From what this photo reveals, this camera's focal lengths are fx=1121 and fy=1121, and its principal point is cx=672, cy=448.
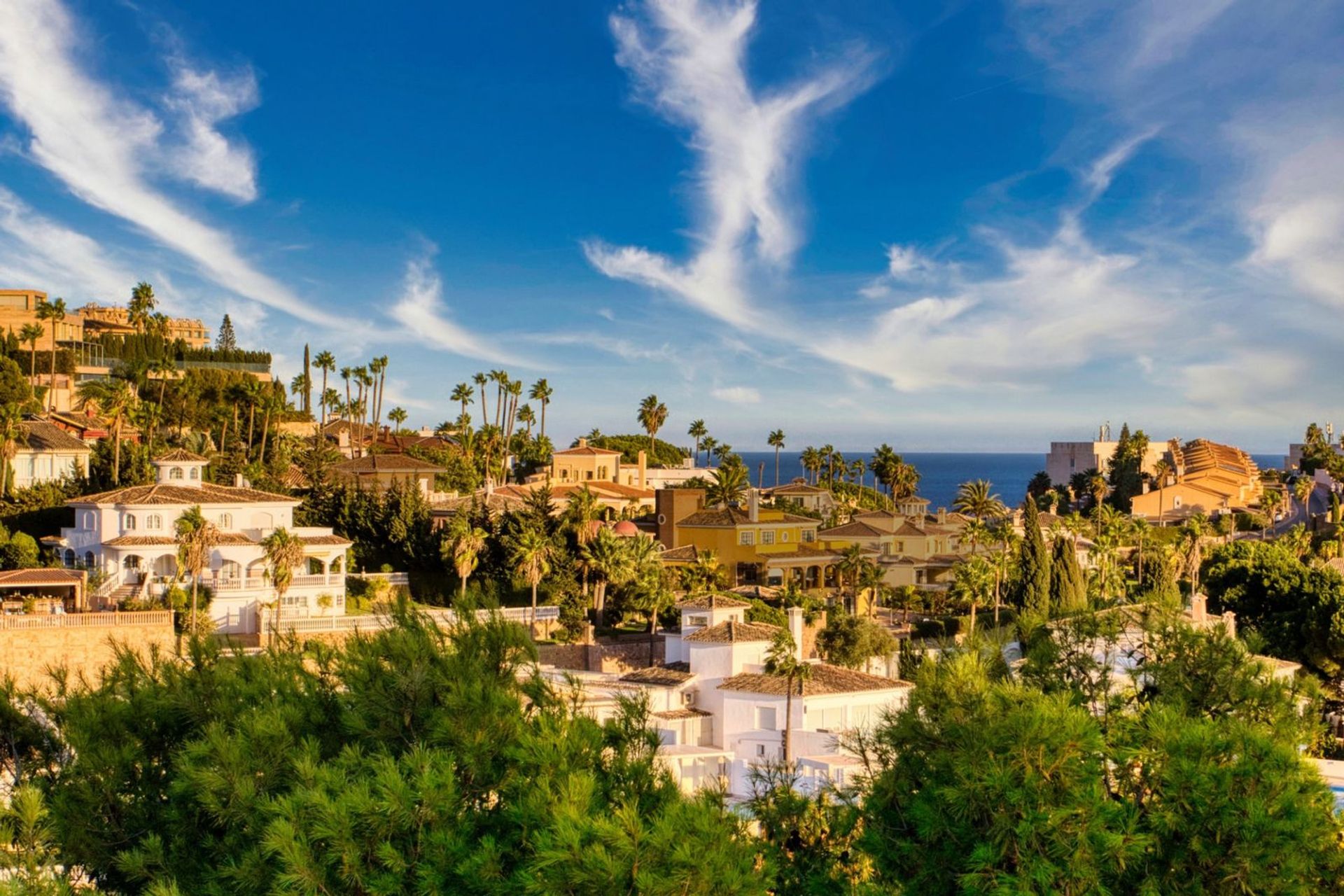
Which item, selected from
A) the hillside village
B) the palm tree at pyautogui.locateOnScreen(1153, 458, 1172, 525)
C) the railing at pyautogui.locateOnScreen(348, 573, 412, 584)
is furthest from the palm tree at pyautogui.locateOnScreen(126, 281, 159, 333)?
the palm tree at pyautogui.locateOnScreen(1153, 458, 1172, 525)

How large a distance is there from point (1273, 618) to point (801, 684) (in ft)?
79.9

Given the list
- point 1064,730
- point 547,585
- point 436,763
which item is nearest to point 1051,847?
point 1064,730

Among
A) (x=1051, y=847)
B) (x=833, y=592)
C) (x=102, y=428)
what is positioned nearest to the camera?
(x=1051, y=847)

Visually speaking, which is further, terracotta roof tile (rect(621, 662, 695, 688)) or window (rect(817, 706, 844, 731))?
Answer: terracotta roof tile (rect(621, 662, 695, 688))

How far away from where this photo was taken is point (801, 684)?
3306 centimetres

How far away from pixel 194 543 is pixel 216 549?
3736 millimetres

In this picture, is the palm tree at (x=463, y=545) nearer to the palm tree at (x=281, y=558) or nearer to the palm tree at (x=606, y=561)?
the palm tree at (x=606, y=561)

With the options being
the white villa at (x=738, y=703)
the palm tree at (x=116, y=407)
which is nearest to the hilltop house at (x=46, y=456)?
the palm tree at (x=116, y=407)

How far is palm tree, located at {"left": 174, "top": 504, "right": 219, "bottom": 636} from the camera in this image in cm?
3762

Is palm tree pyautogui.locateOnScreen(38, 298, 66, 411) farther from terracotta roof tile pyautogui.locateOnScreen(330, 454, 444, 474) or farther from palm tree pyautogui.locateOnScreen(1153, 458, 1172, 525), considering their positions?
palm tree pyautogui.locateOnScreen(1153, 458, 1172, 525)

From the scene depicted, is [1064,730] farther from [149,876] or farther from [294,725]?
[149,876]

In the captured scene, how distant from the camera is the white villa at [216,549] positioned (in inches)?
1591

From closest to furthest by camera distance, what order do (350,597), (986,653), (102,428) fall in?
(986,653), (350,597), (102,428)

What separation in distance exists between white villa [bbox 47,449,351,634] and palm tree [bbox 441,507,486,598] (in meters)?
4.03
